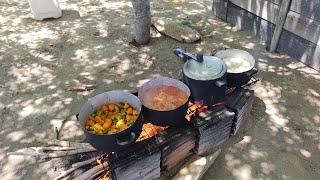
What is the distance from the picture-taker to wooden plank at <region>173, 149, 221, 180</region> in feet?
16.3

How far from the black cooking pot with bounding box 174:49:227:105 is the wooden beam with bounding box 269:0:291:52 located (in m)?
3.91

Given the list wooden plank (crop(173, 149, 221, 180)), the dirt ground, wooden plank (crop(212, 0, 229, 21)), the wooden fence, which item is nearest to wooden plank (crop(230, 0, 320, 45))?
the wooden fence

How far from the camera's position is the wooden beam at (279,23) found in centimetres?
776

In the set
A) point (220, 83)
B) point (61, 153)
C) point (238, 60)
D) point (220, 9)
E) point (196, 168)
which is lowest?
point (196, 168)

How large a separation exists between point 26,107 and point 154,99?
3.56 metres

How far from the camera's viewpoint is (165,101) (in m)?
4.76

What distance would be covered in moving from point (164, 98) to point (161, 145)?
29.8 inches

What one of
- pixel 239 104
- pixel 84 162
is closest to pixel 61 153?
pixel 84 162

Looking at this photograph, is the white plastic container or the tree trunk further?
the white plastic container

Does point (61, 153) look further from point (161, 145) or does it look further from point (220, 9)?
point (220, 9)

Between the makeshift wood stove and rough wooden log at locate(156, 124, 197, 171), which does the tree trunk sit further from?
rough wooden log at locate(156, 124, 197, 171)

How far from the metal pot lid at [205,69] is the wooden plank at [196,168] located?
1.51 metres

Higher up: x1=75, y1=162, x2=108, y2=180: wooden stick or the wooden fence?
the wooden fence

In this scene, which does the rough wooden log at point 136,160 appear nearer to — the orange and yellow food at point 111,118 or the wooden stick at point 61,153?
the orange and yellow food at point 111,118
